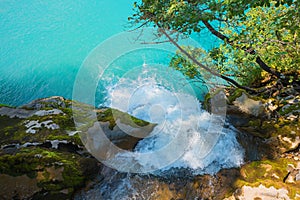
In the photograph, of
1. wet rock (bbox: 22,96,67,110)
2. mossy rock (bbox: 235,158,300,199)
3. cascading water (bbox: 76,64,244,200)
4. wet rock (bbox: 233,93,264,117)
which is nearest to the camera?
mossy rock (bbox: 235,158,300,199)

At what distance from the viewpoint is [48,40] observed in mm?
18812

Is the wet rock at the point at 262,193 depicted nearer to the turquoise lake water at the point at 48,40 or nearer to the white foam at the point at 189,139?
the white foam at the point at 189,139

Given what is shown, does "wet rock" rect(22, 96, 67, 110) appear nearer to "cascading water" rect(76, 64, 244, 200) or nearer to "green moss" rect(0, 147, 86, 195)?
"cascading water" rect(76, 64, 244, 200)

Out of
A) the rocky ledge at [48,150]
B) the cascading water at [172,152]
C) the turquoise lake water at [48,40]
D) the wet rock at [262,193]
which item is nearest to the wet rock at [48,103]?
the rocky ledge at [48,150]

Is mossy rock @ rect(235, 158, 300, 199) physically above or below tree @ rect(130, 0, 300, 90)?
below

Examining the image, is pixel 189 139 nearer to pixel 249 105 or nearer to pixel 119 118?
pixel 119 118

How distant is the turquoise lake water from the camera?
50.2ft

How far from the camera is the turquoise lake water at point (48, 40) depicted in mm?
15299

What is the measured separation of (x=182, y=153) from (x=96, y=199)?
264cm

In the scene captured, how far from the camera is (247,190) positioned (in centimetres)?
523

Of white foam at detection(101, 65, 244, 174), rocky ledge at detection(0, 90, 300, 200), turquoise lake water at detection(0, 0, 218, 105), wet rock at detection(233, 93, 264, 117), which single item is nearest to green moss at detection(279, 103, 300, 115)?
rocky ledge at detection(0, 90, 300, 200)

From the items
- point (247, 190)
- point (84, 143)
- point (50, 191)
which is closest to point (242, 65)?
point (247, 190)

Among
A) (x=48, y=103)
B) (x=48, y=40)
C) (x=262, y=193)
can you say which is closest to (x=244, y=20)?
(x=262, y=193)

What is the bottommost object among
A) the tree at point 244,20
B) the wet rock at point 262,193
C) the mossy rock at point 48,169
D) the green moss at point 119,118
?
the mossy rock at point 48,169
